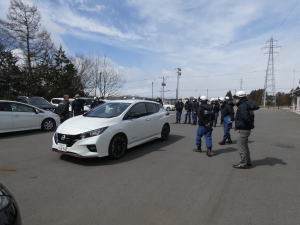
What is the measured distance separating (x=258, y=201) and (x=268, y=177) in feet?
4.19

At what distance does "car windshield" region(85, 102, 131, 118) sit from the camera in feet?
19.2

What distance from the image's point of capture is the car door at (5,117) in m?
8.00

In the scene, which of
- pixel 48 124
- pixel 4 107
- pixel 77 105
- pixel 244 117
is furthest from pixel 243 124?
pixel 4 107

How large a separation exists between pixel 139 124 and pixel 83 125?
1708 millimetres

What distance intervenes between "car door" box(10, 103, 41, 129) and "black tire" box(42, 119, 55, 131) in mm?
270

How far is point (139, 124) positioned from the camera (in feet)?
20.2

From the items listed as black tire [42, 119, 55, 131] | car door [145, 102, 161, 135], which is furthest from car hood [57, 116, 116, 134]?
black tire [42, 119, 55, 131]

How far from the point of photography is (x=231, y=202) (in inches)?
128

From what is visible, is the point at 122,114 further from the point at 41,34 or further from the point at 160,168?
the point at 41,34

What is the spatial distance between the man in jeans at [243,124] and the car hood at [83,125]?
3.18 m

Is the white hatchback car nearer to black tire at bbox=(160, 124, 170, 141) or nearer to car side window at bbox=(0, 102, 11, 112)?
black tire at bbox=(160, 124, 170, 141)

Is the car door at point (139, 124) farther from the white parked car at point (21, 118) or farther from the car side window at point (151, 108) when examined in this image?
the white parked car at point (21, 118)

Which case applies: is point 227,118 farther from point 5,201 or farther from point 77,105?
point 5,201

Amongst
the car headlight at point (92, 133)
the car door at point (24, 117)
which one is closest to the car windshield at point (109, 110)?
the car headlight at point (92, 133)
